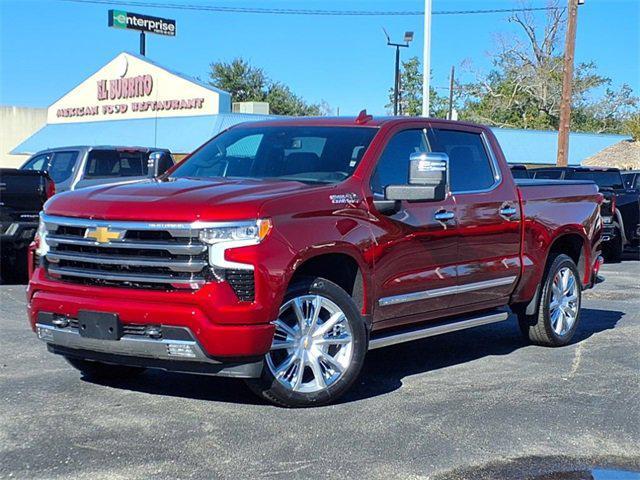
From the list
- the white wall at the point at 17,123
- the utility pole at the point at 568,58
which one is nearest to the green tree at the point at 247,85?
the white wall at the point at 17,123

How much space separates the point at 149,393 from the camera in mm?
6105

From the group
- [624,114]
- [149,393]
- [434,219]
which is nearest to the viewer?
[149,393]

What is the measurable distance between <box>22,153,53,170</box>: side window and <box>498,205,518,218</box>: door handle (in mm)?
9819

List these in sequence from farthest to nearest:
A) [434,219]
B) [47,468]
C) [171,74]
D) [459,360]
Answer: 1. [171,74]
2. [459,360]
3. [434,219]
4. [47,468]

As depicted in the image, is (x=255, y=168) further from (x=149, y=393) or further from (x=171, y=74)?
(x=171, y=74)

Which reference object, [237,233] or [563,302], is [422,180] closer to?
[237,233]

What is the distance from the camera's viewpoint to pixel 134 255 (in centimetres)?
541

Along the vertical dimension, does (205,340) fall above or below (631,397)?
above

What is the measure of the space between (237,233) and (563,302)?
4.26 m

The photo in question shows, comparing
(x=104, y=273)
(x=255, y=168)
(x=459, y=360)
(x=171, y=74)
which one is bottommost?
(x=459, y=360)

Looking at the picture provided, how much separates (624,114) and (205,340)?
244 feet

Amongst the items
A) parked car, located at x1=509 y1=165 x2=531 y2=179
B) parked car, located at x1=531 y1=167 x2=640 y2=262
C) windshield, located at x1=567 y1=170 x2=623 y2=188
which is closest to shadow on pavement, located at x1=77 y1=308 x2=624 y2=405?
parked car, located at x1=531 y1=167 x2=640 y2=262

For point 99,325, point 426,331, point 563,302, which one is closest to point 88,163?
point 563,302

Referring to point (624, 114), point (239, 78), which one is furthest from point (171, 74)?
point (624, 114)
